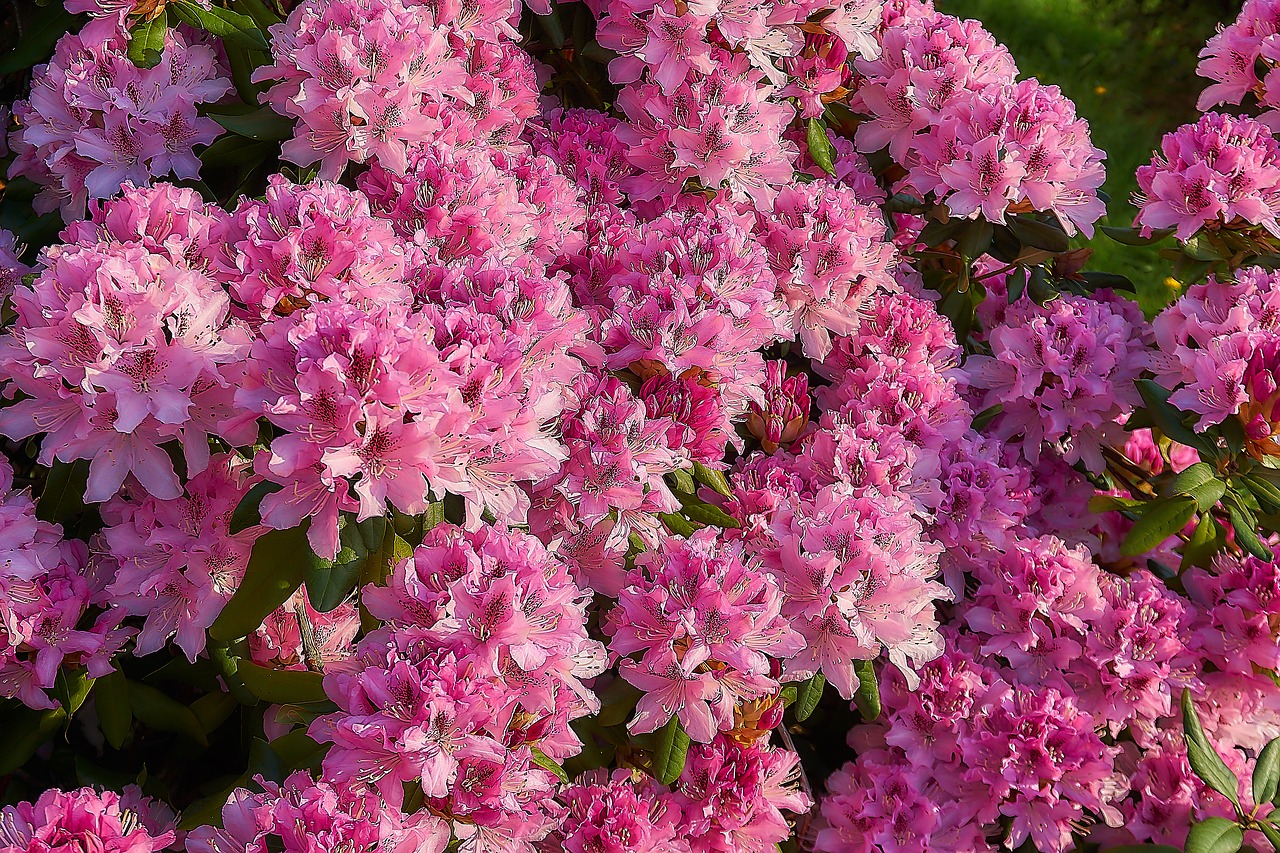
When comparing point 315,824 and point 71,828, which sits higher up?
point 315,824

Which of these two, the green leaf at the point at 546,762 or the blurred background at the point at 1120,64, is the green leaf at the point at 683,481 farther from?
the blurred background at the point at 1120,64

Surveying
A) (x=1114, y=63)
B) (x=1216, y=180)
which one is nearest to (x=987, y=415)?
(x=1216, y=180)

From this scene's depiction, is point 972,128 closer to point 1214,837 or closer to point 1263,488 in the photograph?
point 1263,488

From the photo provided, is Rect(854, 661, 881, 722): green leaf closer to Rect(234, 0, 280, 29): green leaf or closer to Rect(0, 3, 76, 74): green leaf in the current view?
Rect(234, 0, 280, 29): green leaf

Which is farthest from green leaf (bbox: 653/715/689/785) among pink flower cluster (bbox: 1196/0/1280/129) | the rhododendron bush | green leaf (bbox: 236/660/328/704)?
pink flower cluster (bbox: 1196/0/1280/129)

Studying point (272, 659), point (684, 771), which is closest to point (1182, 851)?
point (684, 771)

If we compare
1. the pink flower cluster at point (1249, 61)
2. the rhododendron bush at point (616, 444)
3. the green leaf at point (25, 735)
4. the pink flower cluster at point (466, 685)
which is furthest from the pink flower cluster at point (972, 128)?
the green leaf at point (25, 735)

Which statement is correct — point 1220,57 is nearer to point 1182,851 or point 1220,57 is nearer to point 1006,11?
point 1182,851
